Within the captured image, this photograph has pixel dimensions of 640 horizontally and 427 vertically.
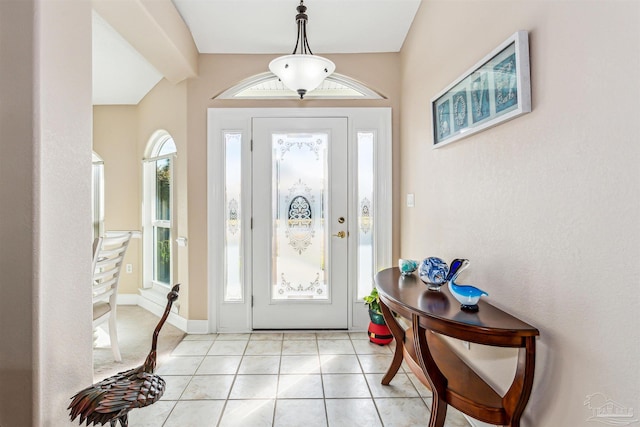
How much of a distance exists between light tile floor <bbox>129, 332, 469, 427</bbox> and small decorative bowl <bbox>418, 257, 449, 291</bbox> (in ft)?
2.63

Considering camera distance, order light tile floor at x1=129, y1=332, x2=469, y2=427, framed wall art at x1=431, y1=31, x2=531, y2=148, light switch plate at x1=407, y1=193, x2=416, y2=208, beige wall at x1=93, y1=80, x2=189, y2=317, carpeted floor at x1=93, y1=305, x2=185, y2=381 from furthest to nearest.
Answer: beige wall at x1=93, y1=80, x2=189, y2=317 < light switch plate at x1=407, y1=193, x2=416, y2=208 < carpeted floor at x1=93, y1=305, x2=185, y2=381 < light tile floor at x1=129, y1=332, x2=469, y2=427 < framed wall art at x1=431, y1=31, x2=531, y2=148

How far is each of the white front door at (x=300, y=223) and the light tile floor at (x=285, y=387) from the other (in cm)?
30

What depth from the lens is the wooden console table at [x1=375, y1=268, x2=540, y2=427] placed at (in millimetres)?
1186

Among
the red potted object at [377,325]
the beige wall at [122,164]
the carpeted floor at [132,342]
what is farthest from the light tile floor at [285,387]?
the beige wall at [122,164]

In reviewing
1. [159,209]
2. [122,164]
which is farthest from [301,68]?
[122,164]

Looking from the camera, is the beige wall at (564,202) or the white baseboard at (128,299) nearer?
the beige wall at (564,202)

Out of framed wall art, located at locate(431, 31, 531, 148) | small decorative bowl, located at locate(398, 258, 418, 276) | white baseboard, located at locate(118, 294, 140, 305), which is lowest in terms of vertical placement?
white baseboard, located at locate(118, 294, 140, 305)

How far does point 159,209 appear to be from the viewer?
3.79 metres

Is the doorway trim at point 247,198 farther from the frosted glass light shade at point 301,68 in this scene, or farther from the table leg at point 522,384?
the table leg at point 522,384

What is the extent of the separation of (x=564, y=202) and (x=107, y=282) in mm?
2824

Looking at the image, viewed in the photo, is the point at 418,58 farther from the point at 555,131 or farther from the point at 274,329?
the point at 274,329

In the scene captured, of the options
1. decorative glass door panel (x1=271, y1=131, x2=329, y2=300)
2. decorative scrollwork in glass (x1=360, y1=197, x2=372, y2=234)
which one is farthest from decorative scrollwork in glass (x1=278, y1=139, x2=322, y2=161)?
decorative scrollwork in glass (x1=360, y1=197, x2=372, y2=234)

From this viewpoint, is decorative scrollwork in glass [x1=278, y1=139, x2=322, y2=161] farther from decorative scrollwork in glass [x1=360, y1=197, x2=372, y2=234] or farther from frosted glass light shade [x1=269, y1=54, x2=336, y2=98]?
frosted glass light shade [x1=269, y1=54, x2=336, y2=98]

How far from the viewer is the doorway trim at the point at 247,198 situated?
118 inches
